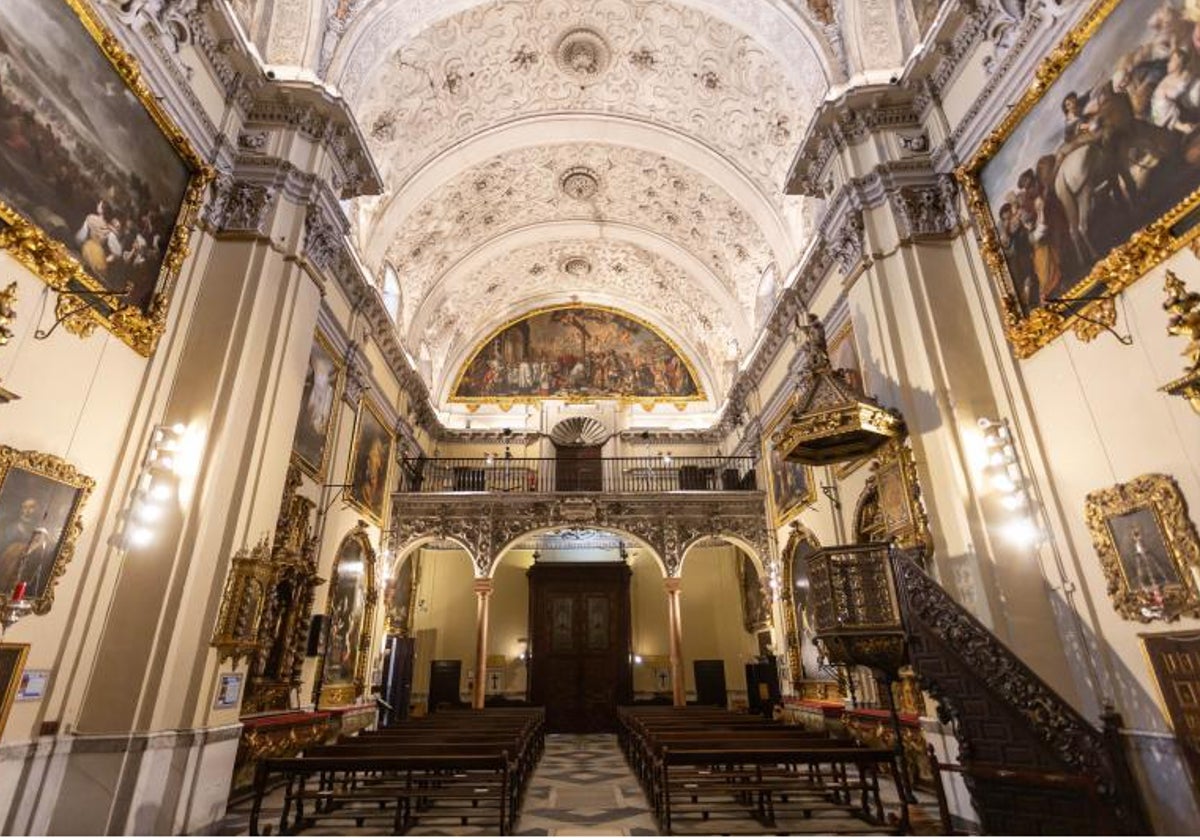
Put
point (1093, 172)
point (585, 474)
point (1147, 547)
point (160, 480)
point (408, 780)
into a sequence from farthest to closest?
point (585, 474) → point (160, 480) → point (1093, 172) → point (408, 780) → point (1147, 547)

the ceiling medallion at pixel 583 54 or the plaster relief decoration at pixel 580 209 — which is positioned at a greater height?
the ceiling medallion at pixel 583 54

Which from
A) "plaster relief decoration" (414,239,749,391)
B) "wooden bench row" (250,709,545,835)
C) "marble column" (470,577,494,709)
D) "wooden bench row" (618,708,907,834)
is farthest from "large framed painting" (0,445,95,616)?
"plaster relief decoration" (414,239,749,391)

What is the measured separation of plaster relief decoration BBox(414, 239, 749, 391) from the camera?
54.5ft

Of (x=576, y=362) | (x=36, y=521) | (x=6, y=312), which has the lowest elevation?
(x=36, y=521)

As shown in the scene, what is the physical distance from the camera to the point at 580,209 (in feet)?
52.1

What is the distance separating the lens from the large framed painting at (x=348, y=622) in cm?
976

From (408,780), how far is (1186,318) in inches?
272

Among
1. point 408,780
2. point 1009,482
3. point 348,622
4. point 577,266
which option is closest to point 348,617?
point 348,622

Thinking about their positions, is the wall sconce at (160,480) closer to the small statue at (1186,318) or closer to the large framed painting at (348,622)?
the large framed painting at (348,622)

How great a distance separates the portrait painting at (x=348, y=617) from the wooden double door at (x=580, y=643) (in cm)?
555

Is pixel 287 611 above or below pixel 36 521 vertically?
below

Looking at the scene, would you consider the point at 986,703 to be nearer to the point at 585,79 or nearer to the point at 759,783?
the point at 759,783

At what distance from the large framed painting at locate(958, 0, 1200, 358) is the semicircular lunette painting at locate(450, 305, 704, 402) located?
12.3 m

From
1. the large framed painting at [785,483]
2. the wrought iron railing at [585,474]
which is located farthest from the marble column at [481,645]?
the large framed painting at [785,483]
